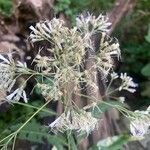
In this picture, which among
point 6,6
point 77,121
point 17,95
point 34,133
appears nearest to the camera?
point 77,121

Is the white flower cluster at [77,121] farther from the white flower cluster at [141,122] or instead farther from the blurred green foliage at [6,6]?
the blurred green foliage at [6,6]

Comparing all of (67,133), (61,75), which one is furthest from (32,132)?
(61,75)

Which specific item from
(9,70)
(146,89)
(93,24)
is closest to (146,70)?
(146,89)

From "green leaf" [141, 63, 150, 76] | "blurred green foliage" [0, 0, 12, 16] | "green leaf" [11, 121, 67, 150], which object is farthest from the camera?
"green leaf" [141, 63, 150, 76]

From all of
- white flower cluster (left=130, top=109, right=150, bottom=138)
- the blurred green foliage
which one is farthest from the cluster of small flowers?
the blurred green foliage

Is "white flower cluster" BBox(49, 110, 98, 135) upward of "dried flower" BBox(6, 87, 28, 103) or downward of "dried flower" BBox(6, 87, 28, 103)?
downward

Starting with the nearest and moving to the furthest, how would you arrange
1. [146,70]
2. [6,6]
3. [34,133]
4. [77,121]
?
[77,121]
[34,133]
[6,6]
[146,70]

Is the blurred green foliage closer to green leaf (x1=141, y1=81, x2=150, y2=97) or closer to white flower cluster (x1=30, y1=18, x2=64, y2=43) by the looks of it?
green leaf (x1=141, y1=81, x2=150, y2=97)

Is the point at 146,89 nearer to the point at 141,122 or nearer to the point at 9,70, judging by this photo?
the point at 141,122

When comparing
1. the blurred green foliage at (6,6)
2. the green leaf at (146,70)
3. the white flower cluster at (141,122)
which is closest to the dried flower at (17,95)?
the white flower cluster at (141,122)

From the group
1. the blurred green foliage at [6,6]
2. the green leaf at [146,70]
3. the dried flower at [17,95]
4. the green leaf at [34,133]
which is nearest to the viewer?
the dried flower at [17,95]

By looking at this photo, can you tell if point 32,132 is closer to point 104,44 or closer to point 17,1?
point 104,44
